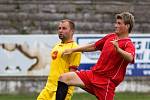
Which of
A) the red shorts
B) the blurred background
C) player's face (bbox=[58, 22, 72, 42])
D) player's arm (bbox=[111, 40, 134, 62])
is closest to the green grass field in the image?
the blurred background

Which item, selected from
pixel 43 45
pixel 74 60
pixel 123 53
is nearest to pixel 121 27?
pixel 123 53

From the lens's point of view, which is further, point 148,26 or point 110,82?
point 148,26

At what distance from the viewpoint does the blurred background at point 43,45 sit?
1742 centimetres

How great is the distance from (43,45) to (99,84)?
9.75 m

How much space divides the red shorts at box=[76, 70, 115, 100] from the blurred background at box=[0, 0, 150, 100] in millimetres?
8053

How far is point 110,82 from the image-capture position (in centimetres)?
791

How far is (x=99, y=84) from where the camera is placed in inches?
311

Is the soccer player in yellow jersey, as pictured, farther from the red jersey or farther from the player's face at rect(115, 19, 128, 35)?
the player's face at rect(115, 19, 128, 35)

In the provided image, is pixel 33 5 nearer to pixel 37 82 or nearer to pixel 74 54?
pixel 37 82

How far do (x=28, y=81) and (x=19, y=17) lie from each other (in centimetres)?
319

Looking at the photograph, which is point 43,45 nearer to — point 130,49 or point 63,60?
point 63,60

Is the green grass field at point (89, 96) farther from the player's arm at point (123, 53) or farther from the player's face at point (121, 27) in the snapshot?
the player's arm at point (123, 53)

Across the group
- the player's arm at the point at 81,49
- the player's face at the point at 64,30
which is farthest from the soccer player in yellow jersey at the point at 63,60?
the player's arm at the point at 81,49

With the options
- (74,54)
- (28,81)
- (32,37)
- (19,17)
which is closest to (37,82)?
(28,81)
